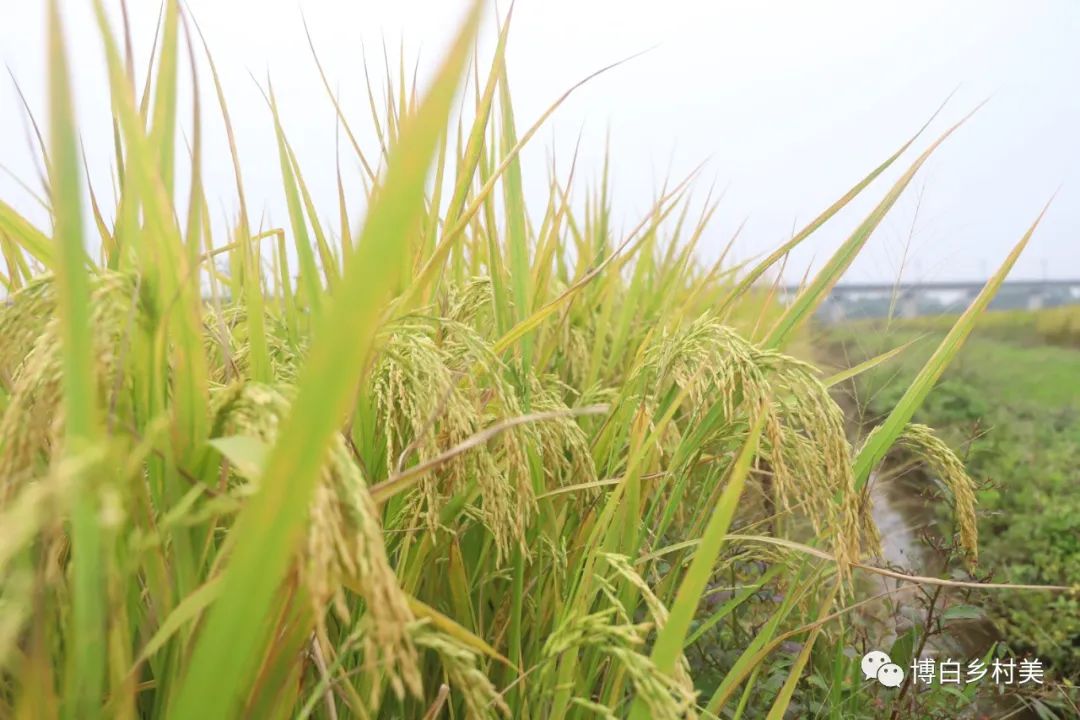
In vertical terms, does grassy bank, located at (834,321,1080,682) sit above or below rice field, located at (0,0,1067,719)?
below

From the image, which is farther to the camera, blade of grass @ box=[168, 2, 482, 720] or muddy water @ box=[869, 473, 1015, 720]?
muddy water @ box=[869, 473, 1015, 720]

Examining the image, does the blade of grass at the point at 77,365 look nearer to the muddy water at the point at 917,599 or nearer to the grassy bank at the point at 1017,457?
the muddy water at the point at 917,599

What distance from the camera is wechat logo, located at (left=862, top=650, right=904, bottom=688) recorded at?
1.61m

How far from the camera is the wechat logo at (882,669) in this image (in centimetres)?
161

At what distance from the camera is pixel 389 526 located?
3.29ft

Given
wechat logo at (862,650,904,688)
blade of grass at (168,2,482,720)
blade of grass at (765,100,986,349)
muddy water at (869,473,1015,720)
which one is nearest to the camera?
blade of grass at (168,2,482,720)

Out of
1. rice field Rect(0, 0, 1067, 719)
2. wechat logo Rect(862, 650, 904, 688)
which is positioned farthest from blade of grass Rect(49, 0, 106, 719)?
wechat logo Rect(862, 650, 904, 688)

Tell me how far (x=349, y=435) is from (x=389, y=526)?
0.17m

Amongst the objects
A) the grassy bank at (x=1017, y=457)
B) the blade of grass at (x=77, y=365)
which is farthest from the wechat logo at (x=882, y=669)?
the blade of grass at (x=77, y=365)

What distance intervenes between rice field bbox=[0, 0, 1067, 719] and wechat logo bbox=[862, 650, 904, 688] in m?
0.13

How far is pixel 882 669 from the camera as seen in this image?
5.33 ft

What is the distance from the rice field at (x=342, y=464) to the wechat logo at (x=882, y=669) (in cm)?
13

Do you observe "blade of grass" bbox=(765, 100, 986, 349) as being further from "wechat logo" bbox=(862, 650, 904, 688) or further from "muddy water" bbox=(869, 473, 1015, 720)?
"wechat logo" bbox=(862, 650, 904, 688)

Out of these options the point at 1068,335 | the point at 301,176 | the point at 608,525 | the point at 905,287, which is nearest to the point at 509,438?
the point at 608,525
